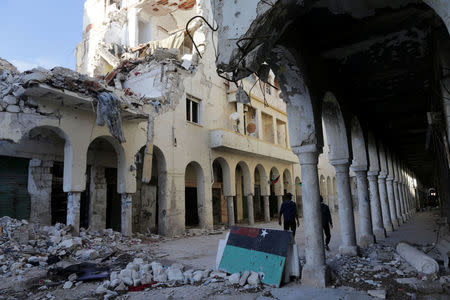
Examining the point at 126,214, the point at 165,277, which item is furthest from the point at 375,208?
the point at 126,214

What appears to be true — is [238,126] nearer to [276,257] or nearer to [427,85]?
[427,85]

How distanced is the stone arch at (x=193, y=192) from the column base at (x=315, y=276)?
1129 cm

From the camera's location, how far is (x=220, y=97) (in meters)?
18.7

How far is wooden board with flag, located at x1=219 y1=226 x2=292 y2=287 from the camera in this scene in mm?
5160

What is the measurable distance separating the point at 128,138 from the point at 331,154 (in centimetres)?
821

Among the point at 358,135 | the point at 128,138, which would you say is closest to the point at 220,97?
the point at 128,138

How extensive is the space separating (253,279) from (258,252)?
0.50 meters

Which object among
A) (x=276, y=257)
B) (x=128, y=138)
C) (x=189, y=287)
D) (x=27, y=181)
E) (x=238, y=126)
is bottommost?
(x=189, y=287)

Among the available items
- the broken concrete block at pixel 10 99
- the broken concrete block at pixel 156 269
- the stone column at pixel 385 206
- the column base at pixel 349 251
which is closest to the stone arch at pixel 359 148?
the column base at pixel 349 251

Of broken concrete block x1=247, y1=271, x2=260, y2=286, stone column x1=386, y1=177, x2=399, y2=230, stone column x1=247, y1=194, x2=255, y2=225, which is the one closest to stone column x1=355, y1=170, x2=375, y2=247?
broken concrete block x1=247, y1=271, x2=260, y2=286

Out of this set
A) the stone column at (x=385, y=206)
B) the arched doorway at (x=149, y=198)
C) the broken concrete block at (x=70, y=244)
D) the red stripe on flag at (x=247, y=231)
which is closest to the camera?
the red stripe on flag at (x=247, y=231)

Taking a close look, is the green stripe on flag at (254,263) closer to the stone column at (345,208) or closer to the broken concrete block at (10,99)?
the stone column at (345,208)

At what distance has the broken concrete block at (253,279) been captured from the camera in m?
5.09

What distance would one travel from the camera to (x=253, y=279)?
512 centimetres
